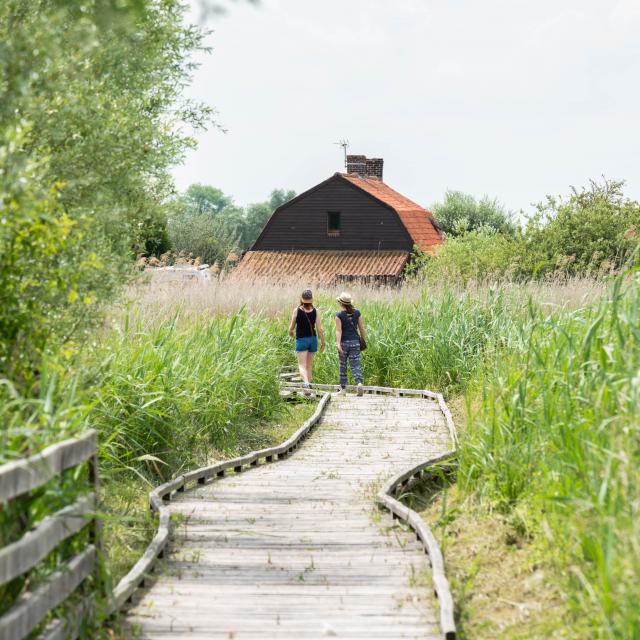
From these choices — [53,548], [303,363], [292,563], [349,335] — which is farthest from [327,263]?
[53,548]

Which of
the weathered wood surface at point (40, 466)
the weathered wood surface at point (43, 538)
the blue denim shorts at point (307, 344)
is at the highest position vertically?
the weathered wood surface at point (40, 466)

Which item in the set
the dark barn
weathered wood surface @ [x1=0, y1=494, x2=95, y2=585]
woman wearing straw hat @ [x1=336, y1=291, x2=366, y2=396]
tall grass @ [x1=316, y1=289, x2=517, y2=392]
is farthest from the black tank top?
the dark barn

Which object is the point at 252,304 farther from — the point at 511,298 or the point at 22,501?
the point at 22,501

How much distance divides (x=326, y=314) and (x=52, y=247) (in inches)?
499

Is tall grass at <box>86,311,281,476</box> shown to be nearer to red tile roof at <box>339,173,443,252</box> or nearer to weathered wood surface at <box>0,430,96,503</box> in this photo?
weathered wood surface at <box>0,430,96,503</box>

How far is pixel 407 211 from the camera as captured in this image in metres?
46.2

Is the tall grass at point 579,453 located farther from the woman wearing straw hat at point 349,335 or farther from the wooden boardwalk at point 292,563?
the woman wearing straw hat at point 349,335

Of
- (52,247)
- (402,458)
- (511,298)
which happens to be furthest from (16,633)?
(511,298)

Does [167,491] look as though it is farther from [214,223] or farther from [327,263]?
[214,223]

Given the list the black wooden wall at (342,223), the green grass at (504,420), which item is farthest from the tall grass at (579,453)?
the black wooden wall at (342,223)

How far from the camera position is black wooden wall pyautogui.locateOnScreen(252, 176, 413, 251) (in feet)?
146

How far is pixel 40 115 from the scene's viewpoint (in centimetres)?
661

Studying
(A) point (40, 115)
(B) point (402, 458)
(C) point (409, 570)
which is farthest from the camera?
(B) point (402, 458)

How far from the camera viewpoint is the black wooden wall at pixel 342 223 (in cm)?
4462
